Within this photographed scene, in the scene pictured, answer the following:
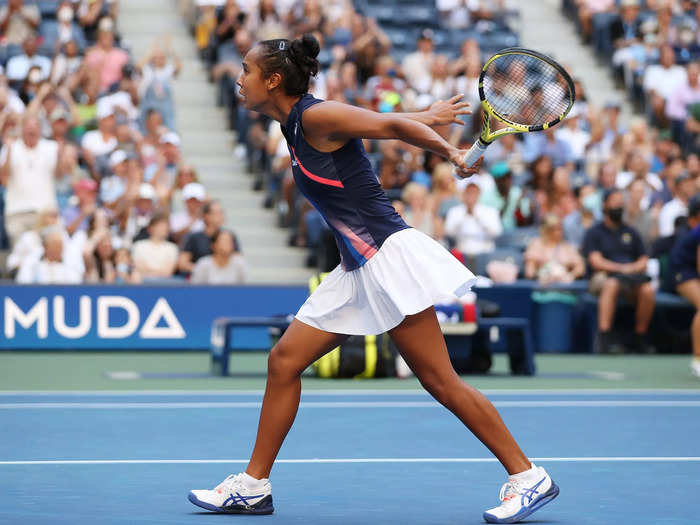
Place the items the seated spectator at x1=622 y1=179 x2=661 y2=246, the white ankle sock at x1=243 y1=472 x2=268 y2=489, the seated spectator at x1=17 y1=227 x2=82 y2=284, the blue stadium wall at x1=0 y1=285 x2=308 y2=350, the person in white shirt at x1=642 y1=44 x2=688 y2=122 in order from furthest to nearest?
the person in white shirt at x1=642 y1=44 x2=688 y2=122 < the seated spectator at x1=622 y1=179 x2=661 y2=246 < the seated spectator at x1=17 y1=227 x2=82 y2=284 < the blue stadium wall at x1=0 y1=285 x2=308 y2=350 < the white ankle sock at x1=243 y1=472 x2=268 y2=489

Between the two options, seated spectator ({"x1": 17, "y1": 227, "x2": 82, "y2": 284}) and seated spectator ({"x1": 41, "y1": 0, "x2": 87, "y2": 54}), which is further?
seated spectator ({"x1": 41, "y1": 0, "x2": 87, "y2": 54})

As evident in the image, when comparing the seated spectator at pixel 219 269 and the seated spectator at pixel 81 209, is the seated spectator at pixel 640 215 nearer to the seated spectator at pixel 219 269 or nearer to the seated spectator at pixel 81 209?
the seated spectator at pixel 219 269

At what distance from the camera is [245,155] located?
16953 mm

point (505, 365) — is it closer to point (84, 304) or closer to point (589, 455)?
point (84, 304)

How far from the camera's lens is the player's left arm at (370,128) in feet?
15.0

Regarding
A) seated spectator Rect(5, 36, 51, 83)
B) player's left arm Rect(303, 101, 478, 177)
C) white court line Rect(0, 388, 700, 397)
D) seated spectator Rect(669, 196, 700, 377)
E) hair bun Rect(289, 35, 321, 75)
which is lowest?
white court line Rect(0, 388, 700, 397)

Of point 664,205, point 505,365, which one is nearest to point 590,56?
point 664,205

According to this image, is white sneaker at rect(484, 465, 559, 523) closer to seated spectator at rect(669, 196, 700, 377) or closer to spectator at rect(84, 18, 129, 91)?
seated spectator at rect(669, 196, 700, 377)

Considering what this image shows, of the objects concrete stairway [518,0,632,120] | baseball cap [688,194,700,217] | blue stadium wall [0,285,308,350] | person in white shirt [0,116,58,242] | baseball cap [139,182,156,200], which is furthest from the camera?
concrete stairway [518,0,632,120]

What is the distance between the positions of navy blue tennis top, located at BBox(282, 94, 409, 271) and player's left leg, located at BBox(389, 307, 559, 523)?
12.7 inches

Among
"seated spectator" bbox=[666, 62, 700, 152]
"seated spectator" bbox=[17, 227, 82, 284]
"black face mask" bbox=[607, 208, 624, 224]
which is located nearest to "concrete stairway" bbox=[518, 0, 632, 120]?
Answer: "seated spectator" bbox=[666, 62, 700, 152]

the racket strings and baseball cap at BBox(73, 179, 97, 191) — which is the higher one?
the racket strings

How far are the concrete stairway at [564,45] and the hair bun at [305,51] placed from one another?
48.8ft

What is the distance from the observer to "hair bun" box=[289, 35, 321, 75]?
491cm
